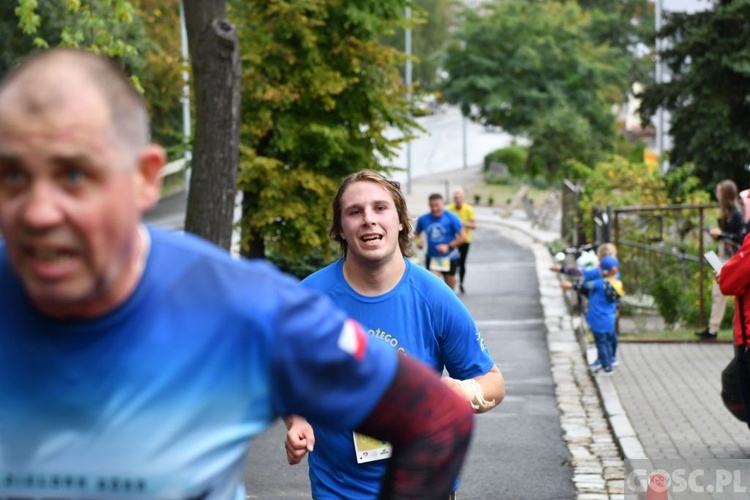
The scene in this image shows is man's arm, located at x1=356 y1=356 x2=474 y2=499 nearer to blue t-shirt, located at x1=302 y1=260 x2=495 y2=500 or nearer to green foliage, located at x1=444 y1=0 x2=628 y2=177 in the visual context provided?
blue t-shirt, located at x1=302 y1=260 x2=495 y2=500

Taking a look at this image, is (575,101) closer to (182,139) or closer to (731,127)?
(731,127)

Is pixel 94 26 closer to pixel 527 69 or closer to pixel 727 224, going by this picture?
pixel 727 224

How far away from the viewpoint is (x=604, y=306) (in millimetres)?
14094

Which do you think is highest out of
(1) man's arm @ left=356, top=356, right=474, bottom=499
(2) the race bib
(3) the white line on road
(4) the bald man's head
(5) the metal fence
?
(4) the bald man's head

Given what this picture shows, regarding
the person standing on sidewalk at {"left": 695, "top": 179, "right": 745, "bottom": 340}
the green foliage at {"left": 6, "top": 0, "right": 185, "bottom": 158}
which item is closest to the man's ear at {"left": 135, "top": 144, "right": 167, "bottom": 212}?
the green foliage at {"left": 6, "top": 0, "right": 185, "bottom": 158}

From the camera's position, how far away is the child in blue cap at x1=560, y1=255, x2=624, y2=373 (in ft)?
45.9

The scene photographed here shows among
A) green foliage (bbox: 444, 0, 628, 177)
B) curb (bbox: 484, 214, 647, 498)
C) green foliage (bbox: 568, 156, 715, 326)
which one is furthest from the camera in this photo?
green foliage (bbox: 444, 0, 628, 177)

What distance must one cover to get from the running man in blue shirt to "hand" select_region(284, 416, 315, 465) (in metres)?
2.49

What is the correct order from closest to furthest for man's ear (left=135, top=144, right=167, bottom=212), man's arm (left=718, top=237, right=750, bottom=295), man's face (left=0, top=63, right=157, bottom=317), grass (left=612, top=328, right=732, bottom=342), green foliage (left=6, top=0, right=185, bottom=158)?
1. man's face (left=0, top=63, right=157, bottom=317)
2. man's ear (left=135, top=144, right=167, bottom=212)
3. man's arm (left=718, top=237, right=750, bottom=295)
4. green foliage (left=6, top=0, right=185, bottom=158)
5. grass (left=612, top=328, right=732, bottom=342)

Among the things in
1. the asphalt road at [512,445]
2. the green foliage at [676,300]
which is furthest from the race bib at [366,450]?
the green foliage at [676,300]

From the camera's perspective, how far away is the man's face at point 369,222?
5348 millimetres

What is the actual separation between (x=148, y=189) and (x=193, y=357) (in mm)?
275

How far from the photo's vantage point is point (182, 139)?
71.7 ft

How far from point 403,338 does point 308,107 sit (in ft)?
55.4
